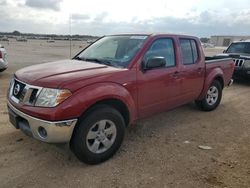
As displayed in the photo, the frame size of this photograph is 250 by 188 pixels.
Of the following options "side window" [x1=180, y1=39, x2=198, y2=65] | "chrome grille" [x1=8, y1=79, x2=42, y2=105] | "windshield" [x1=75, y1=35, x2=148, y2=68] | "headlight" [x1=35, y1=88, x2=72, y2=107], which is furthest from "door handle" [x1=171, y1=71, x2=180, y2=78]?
"chrome grille" [x1=8, y1=79, x2=42, y2=105]

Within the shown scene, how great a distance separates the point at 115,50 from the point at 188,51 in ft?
5.35

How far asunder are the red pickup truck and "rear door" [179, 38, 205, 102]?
2 cm

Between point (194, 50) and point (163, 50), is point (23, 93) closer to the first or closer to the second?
point (163, 50)

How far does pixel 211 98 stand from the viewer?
6.63m

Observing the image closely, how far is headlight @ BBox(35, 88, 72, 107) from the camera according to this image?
3389 mm

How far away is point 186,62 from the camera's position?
17.7 feet

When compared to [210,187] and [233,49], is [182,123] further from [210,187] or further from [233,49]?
[233,49]

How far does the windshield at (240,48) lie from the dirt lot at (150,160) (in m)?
6.25

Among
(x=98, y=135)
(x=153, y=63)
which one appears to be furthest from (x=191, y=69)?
(x=98, y=135)

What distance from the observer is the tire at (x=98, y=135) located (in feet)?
11.8

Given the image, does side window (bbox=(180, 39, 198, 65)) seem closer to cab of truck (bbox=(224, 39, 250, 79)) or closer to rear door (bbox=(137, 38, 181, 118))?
rear door (bbox=(137, 38, 181, 118))

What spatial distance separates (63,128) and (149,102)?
1676mm

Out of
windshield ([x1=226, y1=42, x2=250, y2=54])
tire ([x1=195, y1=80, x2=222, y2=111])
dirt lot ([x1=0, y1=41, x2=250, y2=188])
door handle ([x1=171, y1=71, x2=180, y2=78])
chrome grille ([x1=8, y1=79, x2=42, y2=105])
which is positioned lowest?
dirt lot ([x1=0, y1=41, x2=250, y2=188])

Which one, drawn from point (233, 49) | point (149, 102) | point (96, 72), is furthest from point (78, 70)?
point (233, 49)
